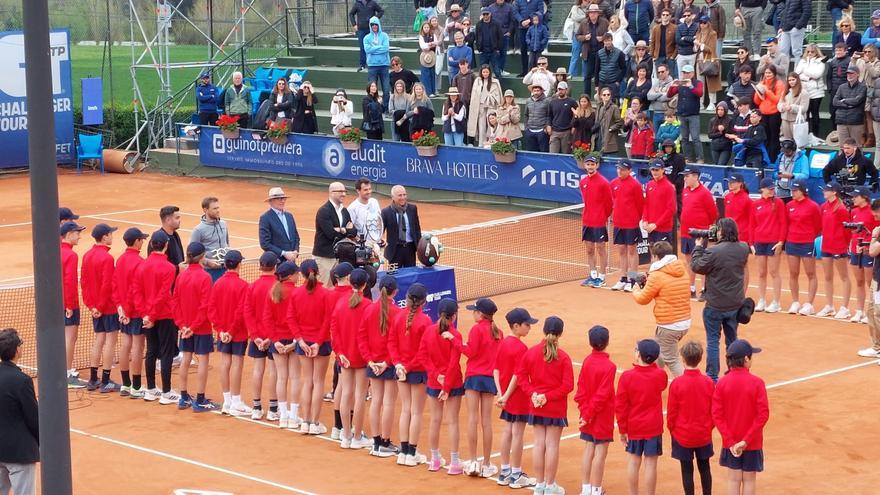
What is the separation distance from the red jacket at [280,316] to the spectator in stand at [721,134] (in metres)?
13.9

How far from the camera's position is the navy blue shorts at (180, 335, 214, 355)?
50.4ft

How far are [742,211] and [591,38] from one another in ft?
40.2

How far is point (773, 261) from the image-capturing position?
2028 centimetres

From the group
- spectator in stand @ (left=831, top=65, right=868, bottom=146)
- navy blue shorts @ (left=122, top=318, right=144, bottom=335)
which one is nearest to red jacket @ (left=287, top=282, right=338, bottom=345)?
navy blue shorts @ (left=122, top=318, right=144, bottom=335)

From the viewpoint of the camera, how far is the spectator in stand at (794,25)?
2875 centimetres

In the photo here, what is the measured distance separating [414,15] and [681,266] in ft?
93.4

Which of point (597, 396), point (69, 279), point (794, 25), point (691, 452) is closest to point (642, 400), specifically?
point (597, 396)

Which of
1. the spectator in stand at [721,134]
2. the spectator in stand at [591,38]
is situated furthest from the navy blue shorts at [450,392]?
the spectator in stand at [591,38]

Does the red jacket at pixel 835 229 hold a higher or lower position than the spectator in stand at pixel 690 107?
lower

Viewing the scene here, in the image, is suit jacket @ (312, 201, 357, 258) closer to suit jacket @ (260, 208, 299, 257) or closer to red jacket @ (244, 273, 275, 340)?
suit jacket @ (260, 208, 299, 257)

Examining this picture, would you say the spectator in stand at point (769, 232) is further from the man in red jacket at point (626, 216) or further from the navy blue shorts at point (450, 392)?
the navy blue shorts at point (450, 392)

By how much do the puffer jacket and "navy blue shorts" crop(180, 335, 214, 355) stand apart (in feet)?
16.3

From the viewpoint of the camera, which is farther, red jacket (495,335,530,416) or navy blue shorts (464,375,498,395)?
navy blue shorts (464,375,498,395)

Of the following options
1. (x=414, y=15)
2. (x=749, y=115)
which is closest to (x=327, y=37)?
(x=414, y=15)
